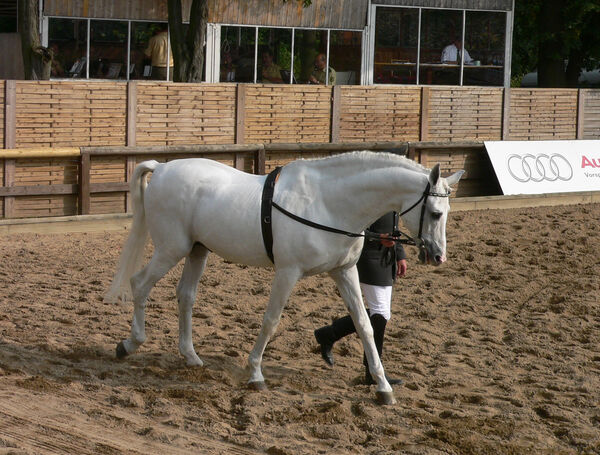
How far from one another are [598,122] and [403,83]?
4.56 metres

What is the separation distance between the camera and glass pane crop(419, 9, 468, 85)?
74.5ft

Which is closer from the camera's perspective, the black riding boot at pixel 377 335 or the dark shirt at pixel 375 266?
the dark shirt at pixel 375 266

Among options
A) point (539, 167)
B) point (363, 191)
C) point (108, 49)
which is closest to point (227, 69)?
point (108, 49)

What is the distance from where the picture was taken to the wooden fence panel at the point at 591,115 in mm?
19703

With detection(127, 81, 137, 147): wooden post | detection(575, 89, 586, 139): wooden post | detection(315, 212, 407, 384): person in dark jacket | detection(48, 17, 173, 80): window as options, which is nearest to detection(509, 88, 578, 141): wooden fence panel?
detection(575, 89, 586, 139): wooden post

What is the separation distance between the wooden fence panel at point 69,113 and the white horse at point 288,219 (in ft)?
21.0

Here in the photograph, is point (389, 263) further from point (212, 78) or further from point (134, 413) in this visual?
point (212, 78)

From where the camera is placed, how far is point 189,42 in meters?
18.3

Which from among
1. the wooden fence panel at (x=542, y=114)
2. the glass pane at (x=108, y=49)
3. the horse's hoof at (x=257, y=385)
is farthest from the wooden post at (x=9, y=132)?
the wooden fence panel at (x=542, y=114)

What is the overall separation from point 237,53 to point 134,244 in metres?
13.2

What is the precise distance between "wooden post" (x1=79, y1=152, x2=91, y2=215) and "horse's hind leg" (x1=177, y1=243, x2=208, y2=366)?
6548 mm

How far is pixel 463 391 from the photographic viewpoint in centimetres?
776

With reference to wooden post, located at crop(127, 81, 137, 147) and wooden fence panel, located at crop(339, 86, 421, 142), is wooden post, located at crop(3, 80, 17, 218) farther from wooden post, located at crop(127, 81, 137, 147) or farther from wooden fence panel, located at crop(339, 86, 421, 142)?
wooden fence panel, located at crop(339, 86, 421, 142)

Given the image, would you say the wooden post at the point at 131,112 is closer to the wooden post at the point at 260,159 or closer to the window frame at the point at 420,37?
the wooden post at the point at 260,159
